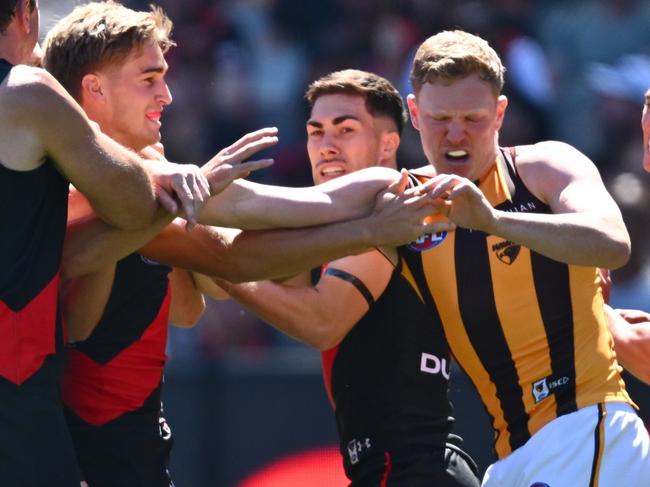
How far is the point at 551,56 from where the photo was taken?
34.3 feet

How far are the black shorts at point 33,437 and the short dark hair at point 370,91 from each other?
91.6 inches

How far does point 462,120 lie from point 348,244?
611 millimetres

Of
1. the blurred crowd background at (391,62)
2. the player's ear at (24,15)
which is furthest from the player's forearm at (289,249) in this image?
the blurred crowd background at (391,62)

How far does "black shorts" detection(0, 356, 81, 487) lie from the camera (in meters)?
3.69

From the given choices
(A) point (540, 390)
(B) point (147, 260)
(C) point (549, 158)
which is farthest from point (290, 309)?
(C) point (549, 158)

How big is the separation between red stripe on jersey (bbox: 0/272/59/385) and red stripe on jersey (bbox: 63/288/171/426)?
0.64 metres

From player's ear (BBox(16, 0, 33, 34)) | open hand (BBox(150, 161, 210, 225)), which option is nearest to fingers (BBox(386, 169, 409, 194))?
open hand (BBox(150, 161, 210, 225))

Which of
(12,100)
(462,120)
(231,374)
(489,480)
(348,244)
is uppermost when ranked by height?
(12,100)

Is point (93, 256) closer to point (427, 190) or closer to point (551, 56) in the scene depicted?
point (427, 190)

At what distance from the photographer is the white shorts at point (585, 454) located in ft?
13.7

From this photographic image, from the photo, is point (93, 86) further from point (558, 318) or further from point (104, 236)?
point (558, 318)

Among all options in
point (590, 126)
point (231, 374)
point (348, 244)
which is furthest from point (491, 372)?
point (590, 126)

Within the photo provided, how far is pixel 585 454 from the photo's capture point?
4184 mm

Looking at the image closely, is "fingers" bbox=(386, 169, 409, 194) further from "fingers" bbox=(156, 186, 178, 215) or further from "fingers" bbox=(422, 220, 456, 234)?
"fingers" bbox=(156, 186, 178, 215)
